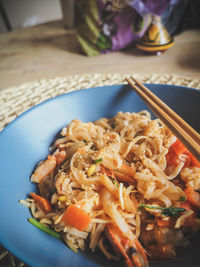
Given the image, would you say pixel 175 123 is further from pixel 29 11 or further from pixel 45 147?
pixel 29 11

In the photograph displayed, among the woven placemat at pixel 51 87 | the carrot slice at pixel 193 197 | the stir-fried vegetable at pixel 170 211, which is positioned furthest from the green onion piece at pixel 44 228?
the woven placemat at pixel 51 87

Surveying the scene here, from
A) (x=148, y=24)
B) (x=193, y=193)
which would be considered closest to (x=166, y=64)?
(x=148, y=24)

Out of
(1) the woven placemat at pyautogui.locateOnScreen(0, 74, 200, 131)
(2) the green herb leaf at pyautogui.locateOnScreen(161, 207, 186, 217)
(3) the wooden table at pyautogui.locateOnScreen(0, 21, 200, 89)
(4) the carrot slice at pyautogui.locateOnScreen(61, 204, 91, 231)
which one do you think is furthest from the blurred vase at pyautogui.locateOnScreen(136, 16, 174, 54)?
(4) the carrot slice at pyautogui.locateOnScreen(61, 204, 91, 231)

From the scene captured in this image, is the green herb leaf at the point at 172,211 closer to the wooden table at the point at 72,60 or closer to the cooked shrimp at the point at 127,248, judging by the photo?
the cooked shrimp at the point at 127,248

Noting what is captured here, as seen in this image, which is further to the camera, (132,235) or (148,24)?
(148,24)

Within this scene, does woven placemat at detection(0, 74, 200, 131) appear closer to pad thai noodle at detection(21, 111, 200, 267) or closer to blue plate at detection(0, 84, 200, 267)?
blue plate at detection(0, 84, 200, 267)

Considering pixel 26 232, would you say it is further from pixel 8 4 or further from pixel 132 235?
pixel 8 4

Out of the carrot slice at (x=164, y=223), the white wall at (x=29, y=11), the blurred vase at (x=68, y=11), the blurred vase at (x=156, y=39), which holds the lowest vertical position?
the carrot slice at (x=164, y=223)
